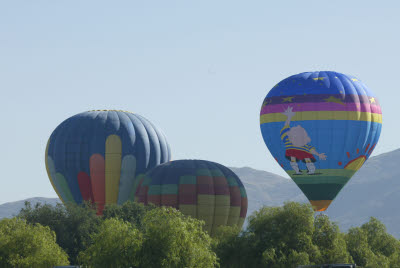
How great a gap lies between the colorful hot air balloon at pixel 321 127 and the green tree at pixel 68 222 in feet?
57.1

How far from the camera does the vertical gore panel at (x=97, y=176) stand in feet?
294

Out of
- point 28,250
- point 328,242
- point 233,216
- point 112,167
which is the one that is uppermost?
point 112,167

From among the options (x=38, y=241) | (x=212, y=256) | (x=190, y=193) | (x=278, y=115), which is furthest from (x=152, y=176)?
(x=212, y=256)

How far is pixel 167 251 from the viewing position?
51.5 metres

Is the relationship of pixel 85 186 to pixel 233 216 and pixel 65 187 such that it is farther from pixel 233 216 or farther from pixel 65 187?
pixel 233 216

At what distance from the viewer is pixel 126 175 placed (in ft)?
296

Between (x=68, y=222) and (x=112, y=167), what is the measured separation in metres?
13.9

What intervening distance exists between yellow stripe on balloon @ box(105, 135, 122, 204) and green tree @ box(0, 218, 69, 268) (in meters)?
27.9

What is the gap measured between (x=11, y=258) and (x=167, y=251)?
1270 centimetres

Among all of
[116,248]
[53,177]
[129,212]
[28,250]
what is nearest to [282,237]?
[116,248]

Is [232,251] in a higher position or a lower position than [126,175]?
lower

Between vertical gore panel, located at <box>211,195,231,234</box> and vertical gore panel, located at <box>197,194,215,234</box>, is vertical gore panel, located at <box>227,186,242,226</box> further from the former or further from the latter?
vertical gore panel, located at <box>197,194,215,234</box>

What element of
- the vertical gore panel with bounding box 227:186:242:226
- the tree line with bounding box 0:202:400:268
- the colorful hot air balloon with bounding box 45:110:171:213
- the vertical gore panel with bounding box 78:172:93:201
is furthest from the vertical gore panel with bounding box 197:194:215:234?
the tree line with bounding box 0:202:400:268

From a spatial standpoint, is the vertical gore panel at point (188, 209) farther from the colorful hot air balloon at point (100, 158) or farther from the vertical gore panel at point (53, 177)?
the vertical gore panel at point (53, 177)
